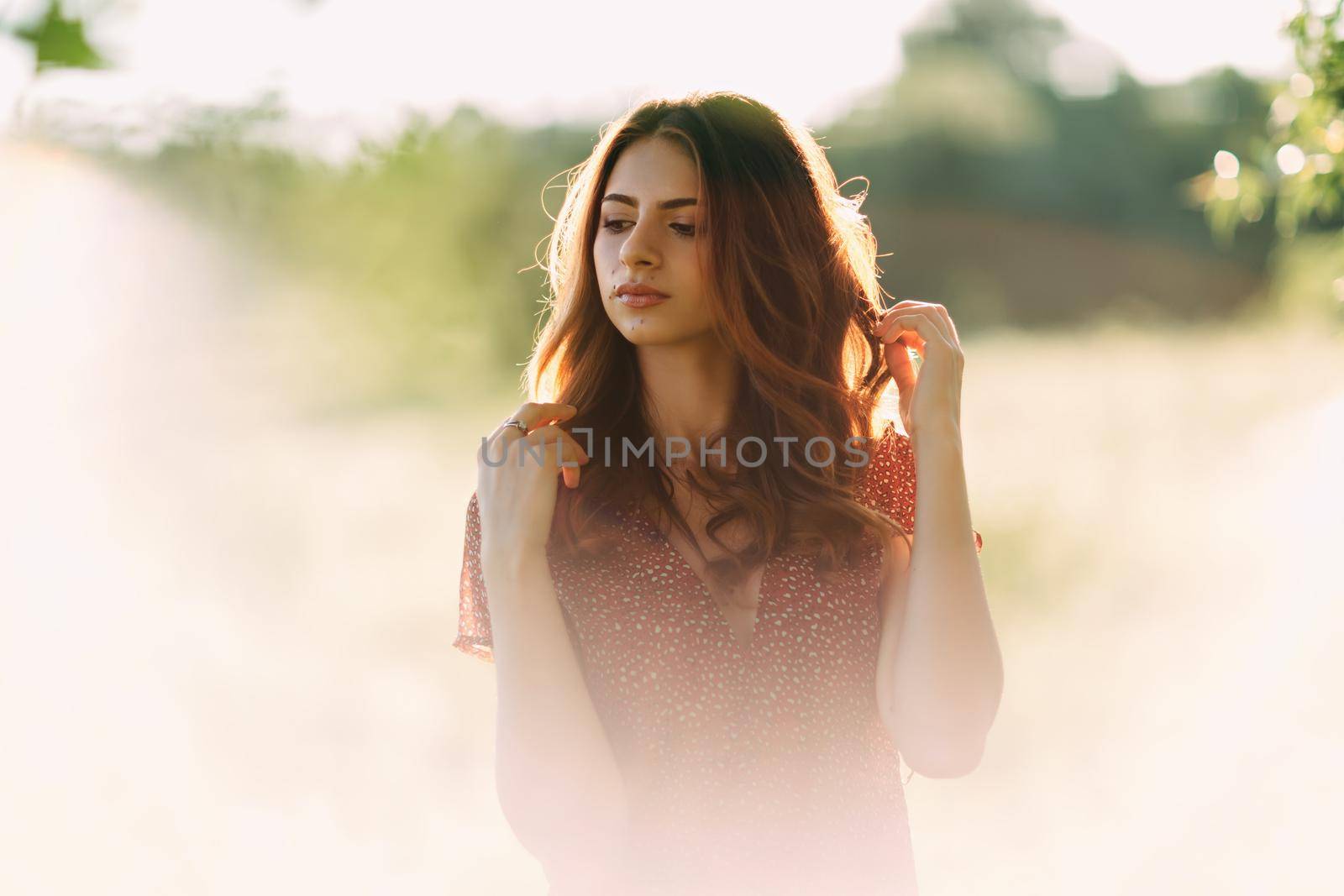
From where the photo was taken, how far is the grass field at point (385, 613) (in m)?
3.88

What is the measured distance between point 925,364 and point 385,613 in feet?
16.1

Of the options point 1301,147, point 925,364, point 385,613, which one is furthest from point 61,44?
point 385,613

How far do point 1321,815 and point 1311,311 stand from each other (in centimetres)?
594

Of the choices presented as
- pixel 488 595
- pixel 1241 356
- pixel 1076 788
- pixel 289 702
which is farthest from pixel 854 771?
pixel 1241 356

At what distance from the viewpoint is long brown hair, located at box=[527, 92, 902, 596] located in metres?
1.17

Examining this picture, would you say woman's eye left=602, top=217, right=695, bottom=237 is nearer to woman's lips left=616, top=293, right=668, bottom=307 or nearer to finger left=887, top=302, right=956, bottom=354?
woman's lips left=616, top=293, right=668, bottom=307

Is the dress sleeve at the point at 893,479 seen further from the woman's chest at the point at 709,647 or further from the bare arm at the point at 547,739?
the bare arm at the point at 547,739

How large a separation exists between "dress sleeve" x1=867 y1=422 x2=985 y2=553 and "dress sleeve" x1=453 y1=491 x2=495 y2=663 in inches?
16.1

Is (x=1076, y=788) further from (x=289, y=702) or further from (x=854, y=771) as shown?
(x=854, y=771)

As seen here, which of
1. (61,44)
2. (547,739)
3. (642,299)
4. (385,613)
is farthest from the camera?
(385,613)

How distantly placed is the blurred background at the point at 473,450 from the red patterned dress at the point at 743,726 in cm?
51

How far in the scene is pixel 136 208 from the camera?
5.73 metres

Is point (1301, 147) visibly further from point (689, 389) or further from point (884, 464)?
point (689, 389)

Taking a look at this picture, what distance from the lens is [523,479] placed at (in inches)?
43.9
